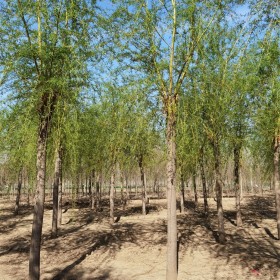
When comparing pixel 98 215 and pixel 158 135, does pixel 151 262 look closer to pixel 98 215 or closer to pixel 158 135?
pixel 158 135

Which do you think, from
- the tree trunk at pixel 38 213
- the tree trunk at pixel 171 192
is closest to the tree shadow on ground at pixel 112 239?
the tree trunk at pixel 38 213

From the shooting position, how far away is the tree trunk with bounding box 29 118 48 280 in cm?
670

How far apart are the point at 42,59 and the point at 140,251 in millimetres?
7552

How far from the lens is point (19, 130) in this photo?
6.07 meters

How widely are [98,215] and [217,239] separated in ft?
31.9

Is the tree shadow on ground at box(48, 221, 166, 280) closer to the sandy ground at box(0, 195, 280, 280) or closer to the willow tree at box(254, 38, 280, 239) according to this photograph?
the sandy ground at box(0, 195, 280, 280)

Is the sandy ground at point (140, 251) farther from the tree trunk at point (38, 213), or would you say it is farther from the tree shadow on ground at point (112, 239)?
the tree trunk at point (38, 213)

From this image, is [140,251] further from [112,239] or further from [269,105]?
[269,105]

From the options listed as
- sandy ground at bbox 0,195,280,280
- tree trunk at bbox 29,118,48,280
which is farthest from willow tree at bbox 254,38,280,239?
tree trunk at bbox 29,118,48,280

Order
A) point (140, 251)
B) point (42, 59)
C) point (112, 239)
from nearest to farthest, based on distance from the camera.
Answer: point (42, 59)
point (140, 251)
point (112, 239)

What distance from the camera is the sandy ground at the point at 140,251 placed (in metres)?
8.48

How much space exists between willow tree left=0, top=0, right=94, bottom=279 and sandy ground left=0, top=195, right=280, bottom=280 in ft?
9.74

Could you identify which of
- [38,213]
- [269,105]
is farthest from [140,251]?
[269,105]

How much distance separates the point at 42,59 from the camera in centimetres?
612
